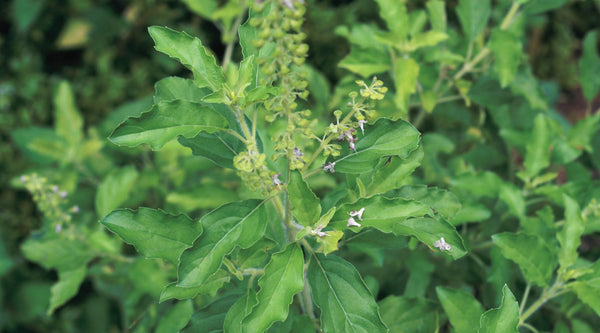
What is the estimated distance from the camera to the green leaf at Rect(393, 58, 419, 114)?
62.1 inches

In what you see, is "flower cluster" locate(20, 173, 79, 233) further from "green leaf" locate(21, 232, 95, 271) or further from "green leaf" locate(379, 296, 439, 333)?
"green leaf" locate(379, 296, 439, 333)

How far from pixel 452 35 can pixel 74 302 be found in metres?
2.19

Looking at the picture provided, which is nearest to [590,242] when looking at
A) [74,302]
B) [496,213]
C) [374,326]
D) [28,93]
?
[496,213]

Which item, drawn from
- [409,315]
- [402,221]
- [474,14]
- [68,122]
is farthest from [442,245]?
[68,122]

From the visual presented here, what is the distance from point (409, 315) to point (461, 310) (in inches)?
5.2

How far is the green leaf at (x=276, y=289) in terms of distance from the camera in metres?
0.99

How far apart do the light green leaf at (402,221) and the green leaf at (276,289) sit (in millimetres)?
118

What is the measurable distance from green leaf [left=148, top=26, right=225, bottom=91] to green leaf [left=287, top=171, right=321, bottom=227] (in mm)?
234

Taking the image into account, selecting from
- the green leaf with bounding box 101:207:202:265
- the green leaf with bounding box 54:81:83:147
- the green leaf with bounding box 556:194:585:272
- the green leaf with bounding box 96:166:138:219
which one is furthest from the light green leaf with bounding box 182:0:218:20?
the green leaf with bounding box 556:194:585:272

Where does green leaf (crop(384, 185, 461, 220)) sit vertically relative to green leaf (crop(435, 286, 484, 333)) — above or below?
above

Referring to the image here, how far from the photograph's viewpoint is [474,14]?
1799 mm

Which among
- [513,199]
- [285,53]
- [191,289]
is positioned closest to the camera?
[285,53]

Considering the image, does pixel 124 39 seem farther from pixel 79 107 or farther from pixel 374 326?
pixel 374 326

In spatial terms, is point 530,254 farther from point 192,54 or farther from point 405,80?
point 192,54
